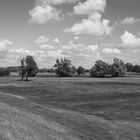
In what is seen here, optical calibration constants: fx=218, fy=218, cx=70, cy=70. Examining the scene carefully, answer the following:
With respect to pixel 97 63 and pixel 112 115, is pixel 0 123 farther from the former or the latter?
pixel 97 63

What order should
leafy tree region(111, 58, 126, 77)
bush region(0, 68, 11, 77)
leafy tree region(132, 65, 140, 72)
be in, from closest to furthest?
leafy tree region(111, 58, 126, 77), bush region(0, 68, 11, 77), leafy tree region(132, 65, 140, 72)

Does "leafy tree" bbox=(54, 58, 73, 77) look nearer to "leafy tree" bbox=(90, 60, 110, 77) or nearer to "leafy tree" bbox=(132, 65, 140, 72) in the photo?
"leafy tree" bbox=(90, 60, 110, 77)

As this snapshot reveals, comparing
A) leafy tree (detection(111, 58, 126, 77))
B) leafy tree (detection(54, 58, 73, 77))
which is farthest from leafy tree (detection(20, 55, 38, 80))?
leafy tree (detection(111, 58, 126, 77))

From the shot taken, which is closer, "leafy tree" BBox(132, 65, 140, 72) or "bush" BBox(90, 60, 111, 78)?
"bush" BBox(90, 60, 111, 78)

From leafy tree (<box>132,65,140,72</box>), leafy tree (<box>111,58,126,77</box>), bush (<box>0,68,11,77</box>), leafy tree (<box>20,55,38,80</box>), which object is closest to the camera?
leafy tree (<box>20,55,38,80</box>)

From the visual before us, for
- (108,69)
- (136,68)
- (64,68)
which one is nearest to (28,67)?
(64,68)

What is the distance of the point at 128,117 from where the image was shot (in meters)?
15.9

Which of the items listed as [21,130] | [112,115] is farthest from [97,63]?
[21,130]

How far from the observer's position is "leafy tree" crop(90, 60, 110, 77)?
11744cm

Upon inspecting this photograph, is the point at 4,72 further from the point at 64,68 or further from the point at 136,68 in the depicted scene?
the point at 136,68

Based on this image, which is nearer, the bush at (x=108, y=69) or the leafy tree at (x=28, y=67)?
the leafy tree at (x=28, y=67)

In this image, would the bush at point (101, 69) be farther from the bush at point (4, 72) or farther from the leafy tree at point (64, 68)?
the bush at point (4, 72)

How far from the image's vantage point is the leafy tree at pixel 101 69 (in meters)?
117

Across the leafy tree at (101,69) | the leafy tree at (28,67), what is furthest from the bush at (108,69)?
the leafy tree at (28,67)
